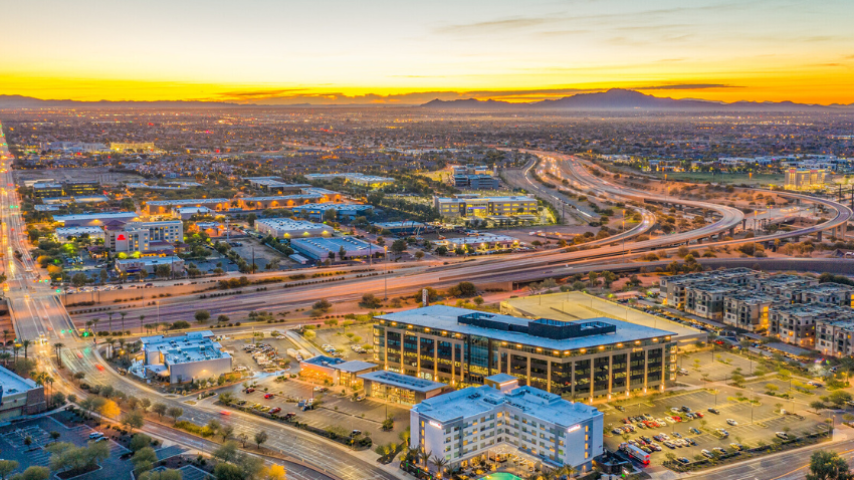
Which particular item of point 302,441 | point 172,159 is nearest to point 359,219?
point 302,441

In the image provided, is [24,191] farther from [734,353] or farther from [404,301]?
[734,353]

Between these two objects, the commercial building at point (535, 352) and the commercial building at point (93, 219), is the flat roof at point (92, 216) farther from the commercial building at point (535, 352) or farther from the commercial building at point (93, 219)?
the commercial building at point (535, 352)

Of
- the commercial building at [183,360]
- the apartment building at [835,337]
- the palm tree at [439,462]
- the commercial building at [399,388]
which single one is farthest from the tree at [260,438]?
the apartment building at [835,337]

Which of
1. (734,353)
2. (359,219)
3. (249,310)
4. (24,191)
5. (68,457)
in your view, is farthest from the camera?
(24,191)

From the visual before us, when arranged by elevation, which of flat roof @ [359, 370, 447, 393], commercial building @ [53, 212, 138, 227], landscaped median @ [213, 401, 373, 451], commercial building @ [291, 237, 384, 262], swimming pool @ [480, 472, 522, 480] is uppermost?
flat roof @ [359, 370, 447, 393]

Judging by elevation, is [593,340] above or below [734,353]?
above

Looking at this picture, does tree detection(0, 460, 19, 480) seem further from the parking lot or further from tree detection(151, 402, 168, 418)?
the parking lot

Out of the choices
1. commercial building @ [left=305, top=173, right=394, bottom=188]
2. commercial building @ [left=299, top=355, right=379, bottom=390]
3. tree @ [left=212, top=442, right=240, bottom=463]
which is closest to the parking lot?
commercial building @ [left=299, top=355, right=379, bottom=390]
